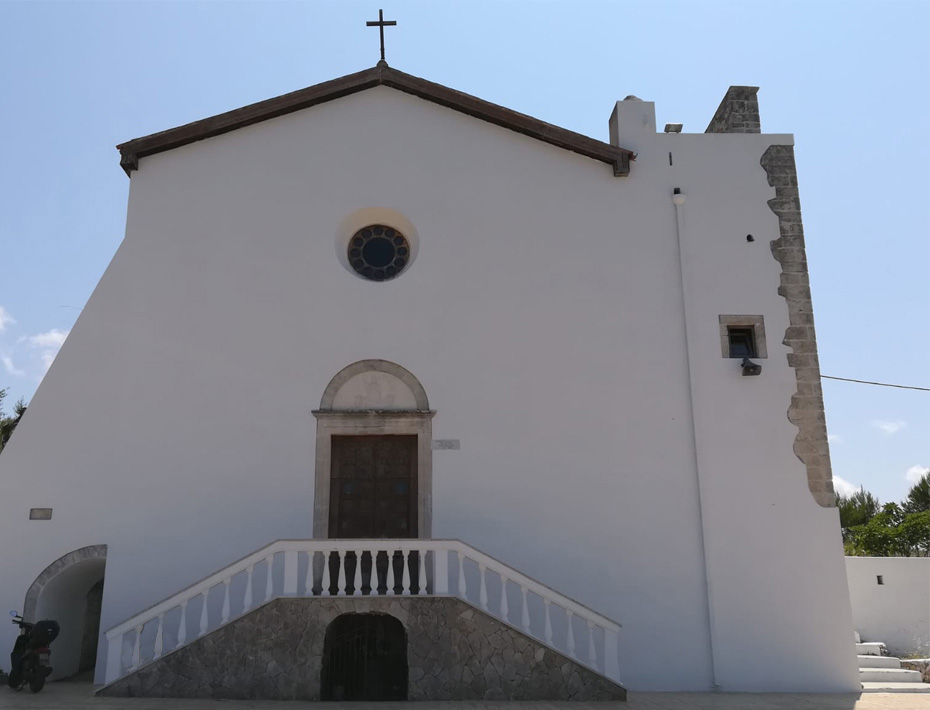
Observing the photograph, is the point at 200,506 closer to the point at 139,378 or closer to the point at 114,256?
the point at 139,378

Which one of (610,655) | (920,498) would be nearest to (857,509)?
(920,498)

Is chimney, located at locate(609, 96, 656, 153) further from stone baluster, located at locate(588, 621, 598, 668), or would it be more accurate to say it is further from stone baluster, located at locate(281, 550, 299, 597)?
stone baluster, located at locate(281, 550, 299, 597)

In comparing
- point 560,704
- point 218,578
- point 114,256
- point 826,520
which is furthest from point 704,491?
point 114,256

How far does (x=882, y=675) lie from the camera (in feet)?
A: 37.1

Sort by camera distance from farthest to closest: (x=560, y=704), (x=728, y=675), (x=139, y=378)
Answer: (x=139, y=378) < (x=728, y=675) < (x=560, y=704)

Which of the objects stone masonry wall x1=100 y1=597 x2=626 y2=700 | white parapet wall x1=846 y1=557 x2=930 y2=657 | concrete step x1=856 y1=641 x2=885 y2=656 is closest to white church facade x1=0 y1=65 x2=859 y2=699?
stone masonry wall x1=100 y1=597 x2=626 y2=700

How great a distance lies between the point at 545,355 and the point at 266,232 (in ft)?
13.8

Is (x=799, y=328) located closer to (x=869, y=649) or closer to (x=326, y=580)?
(x=869, y=649)

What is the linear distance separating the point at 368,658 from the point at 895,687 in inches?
273

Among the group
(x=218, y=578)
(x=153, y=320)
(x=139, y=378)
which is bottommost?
(x=218, y=578)

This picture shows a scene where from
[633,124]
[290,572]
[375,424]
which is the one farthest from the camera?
[633,124]

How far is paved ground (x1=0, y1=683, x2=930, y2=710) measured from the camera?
7.93 metres

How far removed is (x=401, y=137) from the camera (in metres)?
11.7

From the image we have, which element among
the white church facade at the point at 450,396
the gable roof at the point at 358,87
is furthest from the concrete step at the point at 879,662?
the gable roof at the point at 358,87
